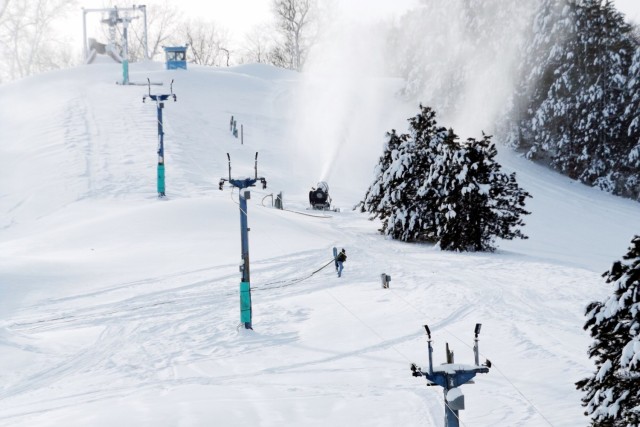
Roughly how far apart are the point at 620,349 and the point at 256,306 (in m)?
11.0

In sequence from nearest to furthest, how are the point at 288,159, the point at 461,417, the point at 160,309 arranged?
the point at 461,417
the point at 160,309
the point at 288,159

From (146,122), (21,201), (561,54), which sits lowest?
(21,201)

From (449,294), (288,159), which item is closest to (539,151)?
(288,159)

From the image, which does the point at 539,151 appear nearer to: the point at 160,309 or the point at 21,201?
the point at 21,201

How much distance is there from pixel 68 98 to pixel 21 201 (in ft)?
65.5

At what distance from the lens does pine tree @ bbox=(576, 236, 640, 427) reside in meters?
7.25

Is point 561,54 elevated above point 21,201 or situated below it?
above

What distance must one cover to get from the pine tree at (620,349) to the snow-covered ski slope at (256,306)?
2.72 meters

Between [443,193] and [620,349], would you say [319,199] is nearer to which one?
[443,193]

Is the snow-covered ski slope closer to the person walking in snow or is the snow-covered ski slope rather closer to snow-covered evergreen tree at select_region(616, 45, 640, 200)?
the person walking in snow

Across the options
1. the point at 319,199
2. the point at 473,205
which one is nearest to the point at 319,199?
the point at 319,199

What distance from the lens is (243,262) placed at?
1595cm

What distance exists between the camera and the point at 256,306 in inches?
701

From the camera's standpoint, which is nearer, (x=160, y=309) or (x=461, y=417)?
(x=461, y=417)
